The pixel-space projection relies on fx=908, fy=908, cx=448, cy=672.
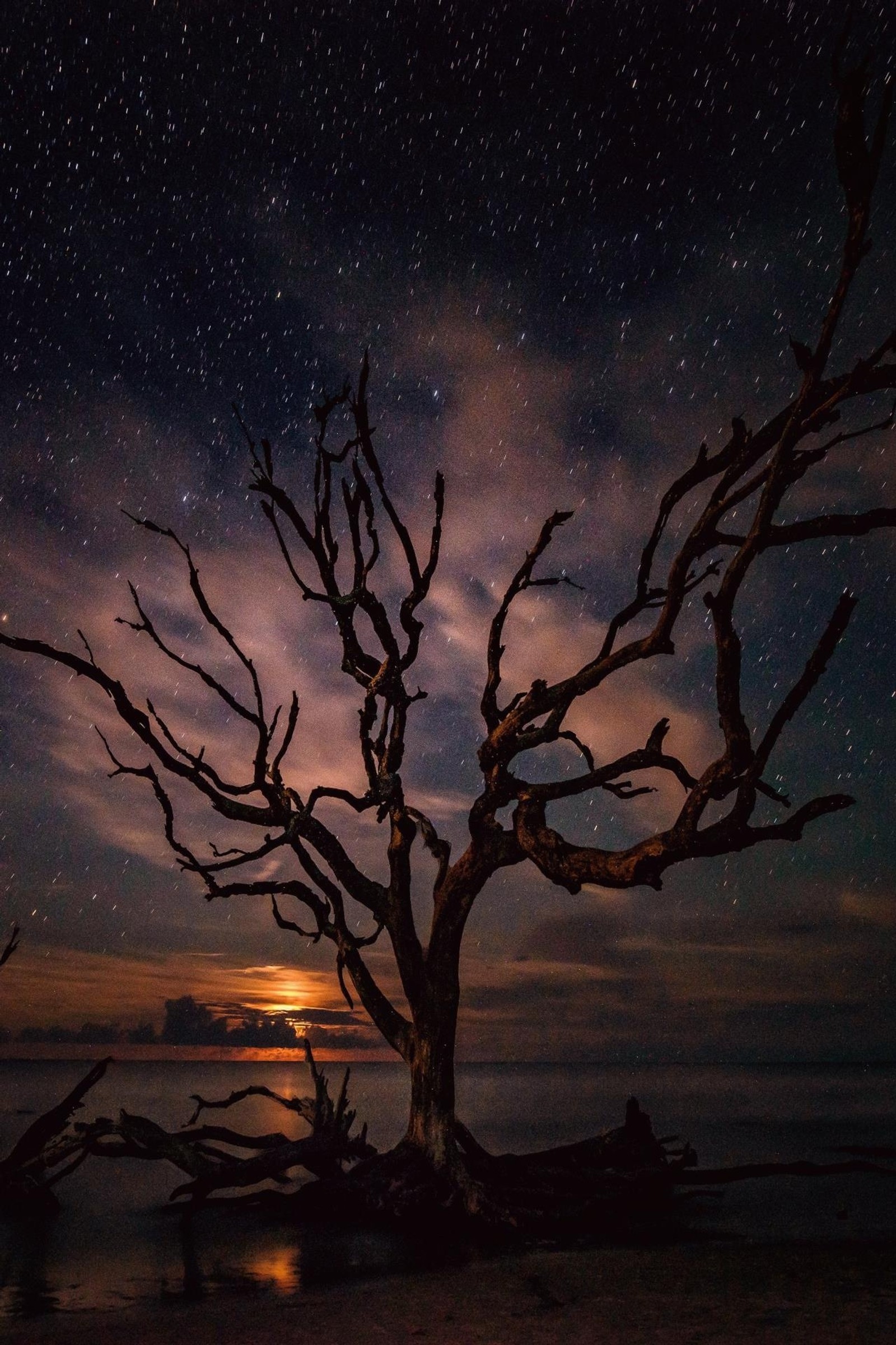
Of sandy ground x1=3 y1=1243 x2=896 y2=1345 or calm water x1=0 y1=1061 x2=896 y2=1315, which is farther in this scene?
calm water x1=0 y1=1061 x2=896 y2=1315

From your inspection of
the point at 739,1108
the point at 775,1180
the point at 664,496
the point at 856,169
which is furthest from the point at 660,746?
the point at 739,1108

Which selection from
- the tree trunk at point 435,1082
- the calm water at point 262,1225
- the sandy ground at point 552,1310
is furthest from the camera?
the tree trunk at point 435,1082

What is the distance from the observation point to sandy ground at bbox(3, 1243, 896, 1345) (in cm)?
729

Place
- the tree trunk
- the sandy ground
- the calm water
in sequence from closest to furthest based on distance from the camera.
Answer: the sandy ground
the calm water
the tree trunk

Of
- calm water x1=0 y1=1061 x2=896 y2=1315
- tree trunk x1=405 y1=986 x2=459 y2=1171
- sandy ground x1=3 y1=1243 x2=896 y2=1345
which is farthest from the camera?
tree trunk x1=405 y1=986 x2=459 y2=1171

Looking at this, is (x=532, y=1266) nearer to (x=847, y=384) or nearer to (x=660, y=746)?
(x=660, y=746)

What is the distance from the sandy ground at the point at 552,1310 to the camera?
23.9 ft

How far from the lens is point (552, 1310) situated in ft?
26.5

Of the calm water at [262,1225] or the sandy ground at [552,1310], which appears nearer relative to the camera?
the sandy ground at [552,1310]

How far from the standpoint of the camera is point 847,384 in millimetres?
8078

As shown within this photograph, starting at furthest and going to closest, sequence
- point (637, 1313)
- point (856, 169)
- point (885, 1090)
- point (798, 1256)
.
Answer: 1. point (885, 1090)
2. point (798, 1256)
3. point (637, 1313)
4. point (856, 169)

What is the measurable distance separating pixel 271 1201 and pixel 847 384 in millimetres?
14485

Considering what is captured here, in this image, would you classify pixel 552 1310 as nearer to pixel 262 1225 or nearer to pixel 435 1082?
pixel 435 1082

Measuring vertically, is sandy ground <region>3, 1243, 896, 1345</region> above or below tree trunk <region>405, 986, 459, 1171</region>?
below
